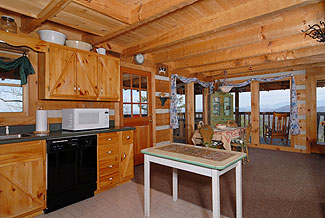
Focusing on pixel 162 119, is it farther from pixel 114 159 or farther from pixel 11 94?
pixel 11 94

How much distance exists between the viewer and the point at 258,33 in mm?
3152

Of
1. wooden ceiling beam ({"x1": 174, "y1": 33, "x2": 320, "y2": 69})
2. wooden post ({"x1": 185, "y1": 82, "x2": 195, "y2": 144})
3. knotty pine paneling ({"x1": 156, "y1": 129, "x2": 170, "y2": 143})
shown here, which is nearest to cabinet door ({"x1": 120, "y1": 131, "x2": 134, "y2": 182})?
knotty pine paneling ({"x1": 156, "y1": 129, "x2": 170, "y2": 143})

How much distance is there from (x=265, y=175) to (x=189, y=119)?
2765 millimetres

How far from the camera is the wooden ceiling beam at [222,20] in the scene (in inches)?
83.0

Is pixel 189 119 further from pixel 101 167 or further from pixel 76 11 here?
pixel 76 11

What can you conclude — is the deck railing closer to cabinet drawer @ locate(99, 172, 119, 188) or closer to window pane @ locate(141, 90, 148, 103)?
window pane @ locate(141, 90, 148, 103)

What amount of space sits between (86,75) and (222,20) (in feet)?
7.11

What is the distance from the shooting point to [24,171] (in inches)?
86.7

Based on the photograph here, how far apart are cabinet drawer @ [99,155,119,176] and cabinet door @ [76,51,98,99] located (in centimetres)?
105

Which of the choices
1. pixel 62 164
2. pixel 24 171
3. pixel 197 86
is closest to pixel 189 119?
pixel 197 86

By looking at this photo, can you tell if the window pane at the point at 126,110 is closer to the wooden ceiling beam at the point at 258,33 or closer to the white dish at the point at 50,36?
the wooden ceiling beam at the point at 258,33

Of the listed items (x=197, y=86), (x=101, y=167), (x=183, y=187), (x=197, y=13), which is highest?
(x=197, y=13)

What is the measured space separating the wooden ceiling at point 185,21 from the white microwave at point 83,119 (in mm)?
1221

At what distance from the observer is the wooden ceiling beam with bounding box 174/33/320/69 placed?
3.51 metres
